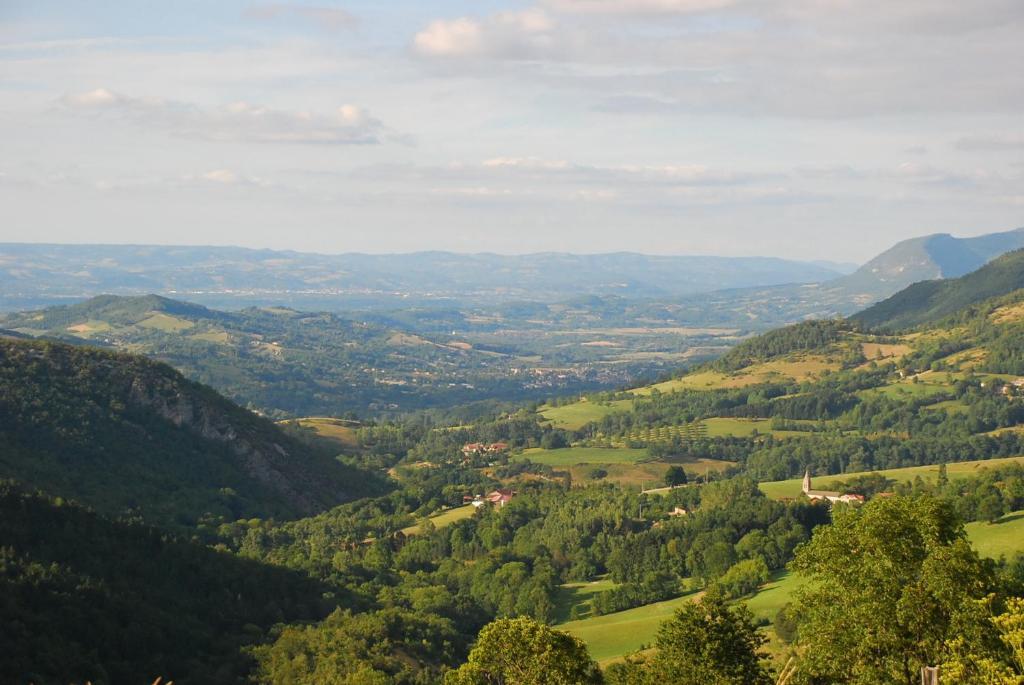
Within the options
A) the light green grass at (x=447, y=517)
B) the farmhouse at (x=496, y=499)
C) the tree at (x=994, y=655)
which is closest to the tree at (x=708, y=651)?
the tree at (x=994, y=655)

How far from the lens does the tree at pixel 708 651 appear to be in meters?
40.3

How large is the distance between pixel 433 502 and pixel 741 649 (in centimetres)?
11830

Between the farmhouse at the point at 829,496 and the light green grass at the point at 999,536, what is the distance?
29.1 metres

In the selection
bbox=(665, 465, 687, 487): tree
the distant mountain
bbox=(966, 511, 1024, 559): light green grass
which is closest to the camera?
bbox=(966, 511, 1024, 559): light green grass

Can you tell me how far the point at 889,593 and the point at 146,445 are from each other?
131613 mm

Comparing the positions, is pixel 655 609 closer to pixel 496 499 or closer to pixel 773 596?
pixel 773 596

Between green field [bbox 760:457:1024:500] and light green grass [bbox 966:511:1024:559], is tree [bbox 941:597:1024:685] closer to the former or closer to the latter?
light green grass [bbox 966:511:1024:559]

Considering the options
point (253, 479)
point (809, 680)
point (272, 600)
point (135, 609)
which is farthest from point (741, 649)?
point (253, 479)

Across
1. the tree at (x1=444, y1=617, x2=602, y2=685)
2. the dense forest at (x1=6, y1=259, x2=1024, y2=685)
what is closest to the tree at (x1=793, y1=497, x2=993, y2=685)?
the dense forest at (x1=6, y1=259, x2=1024, y2=685)

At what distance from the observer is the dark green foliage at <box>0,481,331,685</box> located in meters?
64.2

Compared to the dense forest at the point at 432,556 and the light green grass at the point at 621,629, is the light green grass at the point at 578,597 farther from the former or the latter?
the light green grass at the point at 621,629

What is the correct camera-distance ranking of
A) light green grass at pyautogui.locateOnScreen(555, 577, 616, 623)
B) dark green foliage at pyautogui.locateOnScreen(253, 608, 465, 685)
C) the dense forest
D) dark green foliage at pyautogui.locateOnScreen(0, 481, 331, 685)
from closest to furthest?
the dense forest, dark green foliage at pyautogui.locateOnScreen(0, 481, 331, 685), dark green foliage at pyautogui.locateOnScreen(253, 608, 465, 685), light green grass at pyautogui.locateOnScreen(555, 577, 616, 623)

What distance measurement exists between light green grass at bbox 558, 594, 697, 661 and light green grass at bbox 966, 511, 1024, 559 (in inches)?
996

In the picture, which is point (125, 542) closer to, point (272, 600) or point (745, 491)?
point (272, 600)
